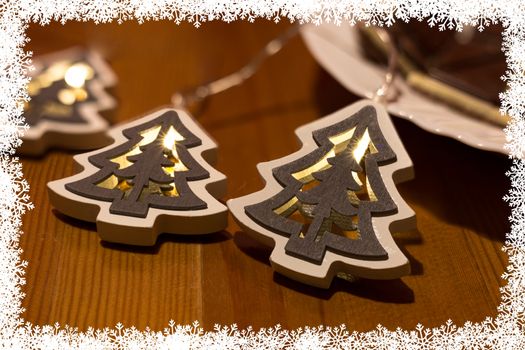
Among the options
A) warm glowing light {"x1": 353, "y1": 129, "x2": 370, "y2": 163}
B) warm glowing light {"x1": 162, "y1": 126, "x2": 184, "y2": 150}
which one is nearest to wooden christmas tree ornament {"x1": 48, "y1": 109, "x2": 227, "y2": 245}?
warm glowing light {"x1": 162, "y1": 126, "x2": 184, "y2": 150}

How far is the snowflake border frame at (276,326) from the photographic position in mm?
557

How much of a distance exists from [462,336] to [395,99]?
32cm

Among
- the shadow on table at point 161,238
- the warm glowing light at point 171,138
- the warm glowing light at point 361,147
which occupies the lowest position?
the shadow on table at point 161,238

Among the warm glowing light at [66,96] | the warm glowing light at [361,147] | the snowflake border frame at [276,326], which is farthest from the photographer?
the warm glowing light at [66,96]

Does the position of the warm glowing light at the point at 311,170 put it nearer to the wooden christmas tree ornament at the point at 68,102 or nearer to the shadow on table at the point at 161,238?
the shadow on table at the point at 161,238

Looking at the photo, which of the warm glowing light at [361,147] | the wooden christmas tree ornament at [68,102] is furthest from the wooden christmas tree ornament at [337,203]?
the wooden christmas tree ornament at [68,102]

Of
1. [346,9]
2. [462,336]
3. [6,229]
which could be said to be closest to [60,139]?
[6,229]

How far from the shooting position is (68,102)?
81 centimetres

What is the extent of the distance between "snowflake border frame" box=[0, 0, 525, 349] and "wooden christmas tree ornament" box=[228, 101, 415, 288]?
57 mm

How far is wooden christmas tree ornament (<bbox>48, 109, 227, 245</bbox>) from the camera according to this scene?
24.1 inches

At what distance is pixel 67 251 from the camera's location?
24.5 inches

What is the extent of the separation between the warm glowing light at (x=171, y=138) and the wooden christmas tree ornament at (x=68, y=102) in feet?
0.34

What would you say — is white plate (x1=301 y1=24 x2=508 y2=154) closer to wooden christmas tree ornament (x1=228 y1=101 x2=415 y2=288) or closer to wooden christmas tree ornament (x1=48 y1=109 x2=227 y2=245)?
wooden christmas tree ornament (x1=228 y1=101 x2=415 y2=288)

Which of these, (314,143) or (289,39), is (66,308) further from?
(289,39)
